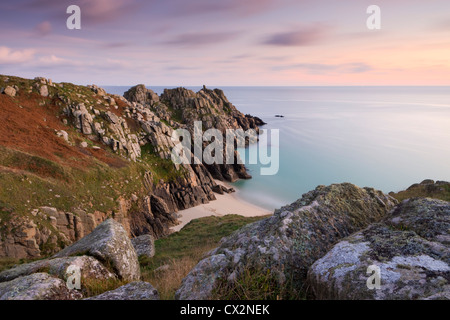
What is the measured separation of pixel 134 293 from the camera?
6.72 meters

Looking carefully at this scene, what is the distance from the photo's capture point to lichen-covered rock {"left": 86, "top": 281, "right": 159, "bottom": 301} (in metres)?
6.57

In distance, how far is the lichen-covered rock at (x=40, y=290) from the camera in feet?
23.7

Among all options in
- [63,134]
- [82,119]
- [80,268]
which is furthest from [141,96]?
[80,268]

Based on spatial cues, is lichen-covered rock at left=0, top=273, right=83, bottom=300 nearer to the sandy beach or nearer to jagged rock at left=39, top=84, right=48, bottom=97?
the sandy beach

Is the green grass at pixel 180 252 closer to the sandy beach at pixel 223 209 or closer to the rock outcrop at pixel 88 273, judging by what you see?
the rock outcrop at pixel 88 273

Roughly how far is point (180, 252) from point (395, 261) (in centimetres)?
2021

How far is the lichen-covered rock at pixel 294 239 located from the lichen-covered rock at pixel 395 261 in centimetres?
73

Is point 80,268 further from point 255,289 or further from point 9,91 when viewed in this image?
point 9,91

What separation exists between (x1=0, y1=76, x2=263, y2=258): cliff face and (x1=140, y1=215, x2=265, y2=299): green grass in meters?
11.5

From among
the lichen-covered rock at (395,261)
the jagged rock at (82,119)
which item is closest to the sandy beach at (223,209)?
the jagged rock at (82,119)
